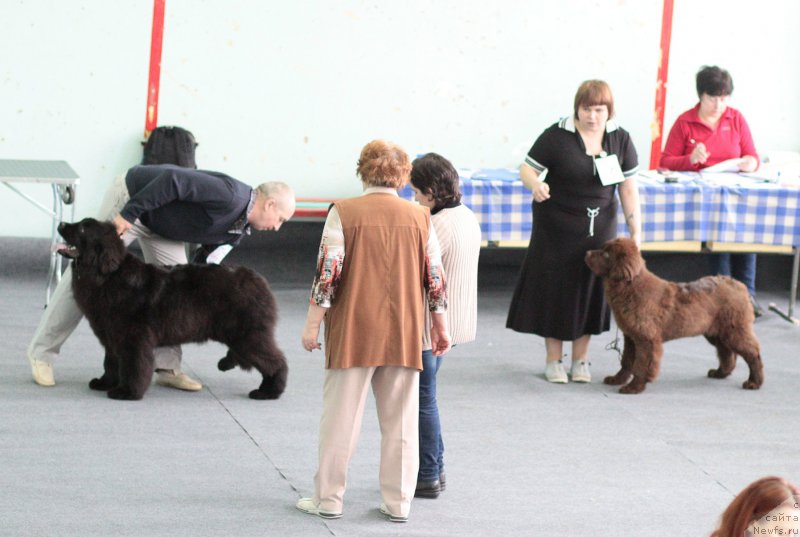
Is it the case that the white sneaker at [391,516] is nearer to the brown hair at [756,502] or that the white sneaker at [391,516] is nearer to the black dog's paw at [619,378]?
the brown hair at [756,502]

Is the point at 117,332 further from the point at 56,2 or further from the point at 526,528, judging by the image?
the point at 56,2

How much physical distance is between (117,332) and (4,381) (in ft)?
2.33

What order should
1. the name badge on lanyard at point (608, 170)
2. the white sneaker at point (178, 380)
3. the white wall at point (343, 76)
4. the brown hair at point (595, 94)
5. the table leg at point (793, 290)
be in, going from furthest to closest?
the white wall at point (343, 76)
the table leg at point (793, 290)
the name badge on lanyard at point (608, 170)
the brown hair at point (595, 94)
the white sneaker at point (178, 380)

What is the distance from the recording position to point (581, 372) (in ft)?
19.0

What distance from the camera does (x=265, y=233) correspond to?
8.47 meters

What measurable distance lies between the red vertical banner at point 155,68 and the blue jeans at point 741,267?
374cm

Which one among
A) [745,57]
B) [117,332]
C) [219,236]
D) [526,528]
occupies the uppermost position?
[745,57]

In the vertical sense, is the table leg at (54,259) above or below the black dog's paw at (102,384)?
above

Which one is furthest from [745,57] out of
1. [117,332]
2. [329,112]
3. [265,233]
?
[117,332]

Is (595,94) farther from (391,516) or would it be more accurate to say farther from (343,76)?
(343,76)

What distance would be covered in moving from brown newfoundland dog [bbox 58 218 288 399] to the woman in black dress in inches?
53.7

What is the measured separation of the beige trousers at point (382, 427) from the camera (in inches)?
146

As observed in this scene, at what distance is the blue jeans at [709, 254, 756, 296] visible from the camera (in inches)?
297

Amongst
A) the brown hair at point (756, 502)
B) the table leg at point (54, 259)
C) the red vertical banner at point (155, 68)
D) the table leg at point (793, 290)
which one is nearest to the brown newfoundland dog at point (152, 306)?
the table leg at point (54, 259)
